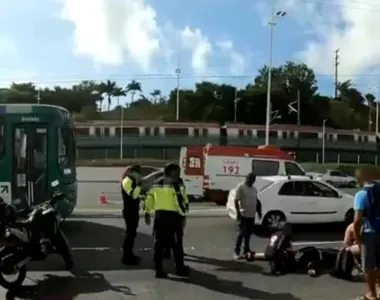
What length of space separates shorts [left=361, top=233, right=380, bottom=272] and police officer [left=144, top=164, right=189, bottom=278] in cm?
328

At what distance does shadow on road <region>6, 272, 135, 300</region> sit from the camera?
8.81 metres

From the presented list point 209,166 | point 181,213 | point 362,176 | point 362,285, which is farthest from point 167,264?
point 209,166

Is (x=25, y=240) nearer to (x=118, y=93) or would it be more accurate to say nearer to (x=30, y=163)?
(x=30, y=163)

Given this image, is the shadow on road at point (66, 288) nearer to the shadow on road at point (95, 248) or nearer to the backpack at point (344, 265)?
the shadow on road at point (95, 248)

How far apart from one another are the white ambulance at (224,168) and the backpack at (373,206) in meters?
16.6

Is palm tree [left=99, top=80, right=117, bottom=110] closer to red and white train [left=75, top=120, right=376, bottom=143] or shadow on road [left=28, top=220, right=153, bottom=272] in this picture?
red and white train [left=75, top=120, right=376, bottom=143]

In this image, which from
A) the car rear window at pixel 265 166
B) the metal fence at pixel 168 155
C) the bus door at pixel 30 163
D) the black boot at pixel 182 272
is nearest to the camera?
the black boot at pixel 182 272

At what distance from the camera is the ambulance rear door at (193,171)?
82.5ft

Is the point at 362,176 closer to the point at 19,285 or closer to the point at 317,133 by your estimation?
the point at 19,285

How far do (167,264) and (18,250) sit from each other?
293 cm

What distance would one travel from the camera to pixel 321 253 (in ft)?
35.1

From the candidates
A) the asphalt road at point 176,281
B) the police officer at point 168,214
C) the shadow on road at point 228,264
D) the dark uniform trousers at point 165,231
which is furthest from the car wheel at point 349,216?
the dark uniform trousers at point 165,231

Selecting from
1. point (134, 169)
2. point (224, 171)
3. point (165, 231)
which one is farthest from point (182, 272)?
point (224, 171)

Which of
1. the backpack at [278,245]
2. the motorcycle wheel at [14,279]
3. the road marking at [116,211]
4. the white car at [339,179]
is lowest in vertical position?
the white car at [339,179]
